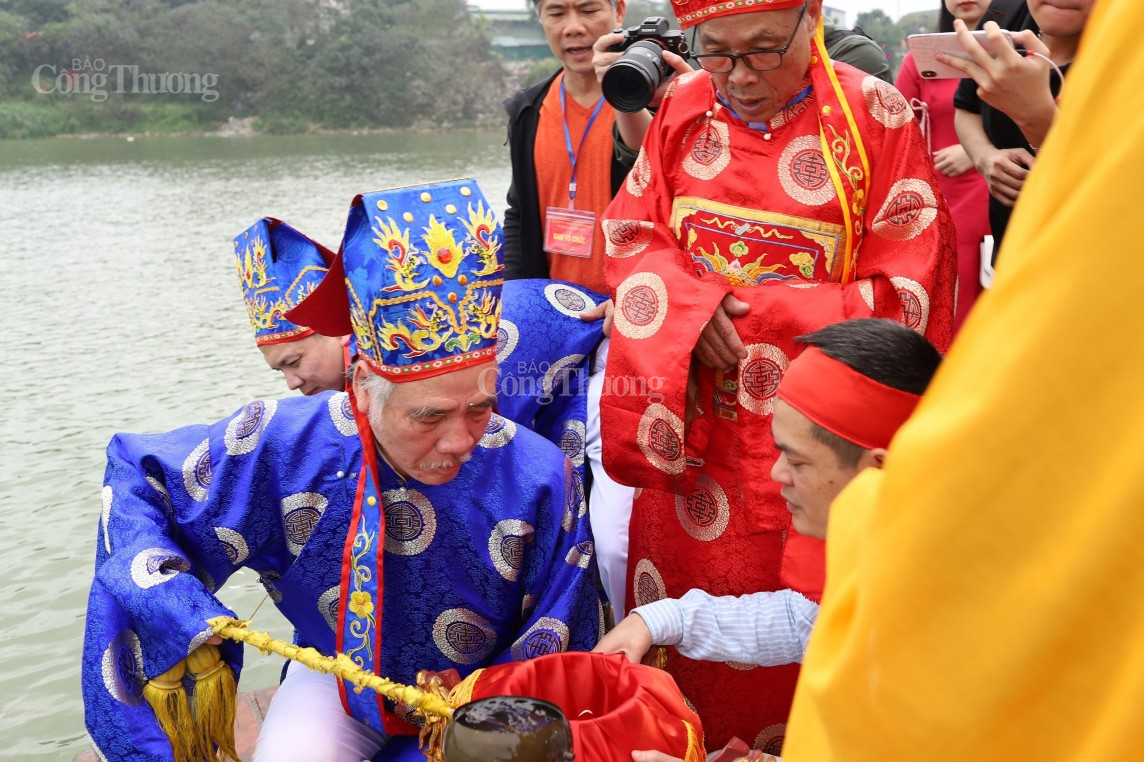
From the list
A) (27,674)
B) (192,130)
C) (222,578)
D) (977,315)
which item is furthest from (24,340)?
(192,130)

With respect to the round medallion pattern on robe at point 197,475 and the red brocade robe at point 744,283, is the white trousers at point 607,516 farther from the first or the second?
the round medallion pattern on robe at point 197,475

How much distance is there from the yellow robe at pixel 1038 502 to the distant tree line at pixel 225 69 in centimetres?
3372

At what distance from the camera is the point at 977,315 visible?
20.1 inches

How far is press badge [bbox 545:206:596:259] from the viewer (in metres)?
3.10

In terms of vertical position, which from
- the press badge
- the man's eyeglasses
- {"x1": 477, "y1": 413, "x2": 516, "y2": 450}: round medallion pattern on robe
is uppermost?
the man's eyeglasses

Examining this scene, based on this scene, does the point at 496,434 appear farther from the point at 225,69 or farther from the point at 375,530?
the point at 225,69

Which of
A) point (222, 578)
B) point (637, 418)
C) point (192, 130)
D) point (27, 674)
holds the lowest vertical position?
point (192, 130)

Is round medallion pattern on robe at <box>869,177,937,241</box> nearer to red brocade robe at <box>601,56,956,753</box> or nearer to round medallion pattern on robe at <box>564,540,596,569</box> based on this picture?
red brocade robe at <box>601,56,956,753</box>

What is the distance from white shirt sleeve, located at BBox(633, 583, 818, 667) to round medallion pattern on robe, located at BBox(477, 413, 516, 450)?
1.37 feet

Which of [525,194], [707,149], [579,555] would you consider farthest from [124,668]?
[525,194]

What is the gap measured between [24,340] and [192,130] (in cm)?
2608

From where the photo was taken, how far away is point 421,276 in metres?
1.95

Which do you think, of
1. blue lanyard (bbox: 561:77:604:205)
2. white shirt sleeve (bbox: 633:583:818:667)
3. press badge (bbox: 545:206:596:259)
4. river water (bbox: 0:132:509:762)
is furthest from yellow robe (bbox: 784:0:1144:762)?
river water (bbox: 0:132:509:762)

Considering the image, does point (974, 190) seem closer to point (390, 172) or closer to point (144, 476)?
point (144, 476)
